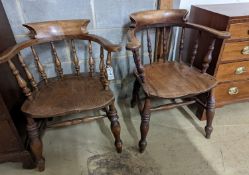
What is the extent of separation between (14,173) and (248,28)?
1813 mm

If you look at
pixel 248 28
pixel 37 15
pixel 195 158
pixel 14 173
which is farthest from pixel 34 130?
pixel 248 28

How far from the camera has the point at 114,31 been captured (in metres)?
1.56

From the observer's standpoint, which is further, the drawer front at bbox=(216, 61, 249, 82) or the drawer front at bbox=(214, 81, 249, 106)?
the drawer front at bbox=(214, 81, 249, 106)

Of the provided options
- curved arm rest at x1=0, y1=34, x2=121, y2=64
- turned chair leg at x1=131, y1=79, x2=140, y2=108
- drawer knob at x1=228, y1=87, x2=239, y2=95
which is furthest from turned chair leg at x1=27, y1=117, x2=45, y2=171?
drawer knob at x1=228, y1=87, x2=239, y2=95

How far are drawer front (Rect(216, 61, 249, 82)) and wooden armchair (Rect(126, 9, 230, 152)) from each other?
177mm

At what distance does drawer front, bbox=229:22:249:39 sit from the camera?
131 centimetres

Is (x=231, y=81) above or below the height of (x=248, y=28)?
below

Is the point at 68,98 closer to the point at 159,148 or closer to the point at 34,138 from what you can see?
the point at 34,138

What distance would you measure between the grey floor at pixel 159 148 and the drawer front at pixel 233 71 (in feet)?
1.21

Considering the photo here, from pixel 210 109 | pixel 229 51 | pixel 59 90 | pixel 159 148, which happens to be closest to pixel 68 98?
pixel 59 90

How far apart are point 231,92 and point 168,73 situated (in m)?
0.60

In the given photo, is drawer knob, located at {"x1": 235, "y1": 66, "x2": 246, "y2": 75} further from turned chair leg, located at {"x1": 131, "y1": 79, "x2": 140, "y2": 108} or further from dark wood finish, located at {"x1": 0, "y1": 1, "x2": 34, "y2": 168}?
dark wood finish, located at {"x1": 0, "y1": 1, "x2": 34, "y2": 168}

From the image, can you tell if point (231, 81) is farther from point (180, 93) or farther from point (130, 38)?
point (130, 38)

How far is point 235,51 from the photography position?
56.0 inches
